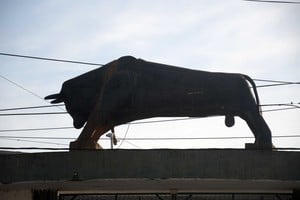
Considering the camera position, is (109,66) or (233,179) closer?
(233,179)

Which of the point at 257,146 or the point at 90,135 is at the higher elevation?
the point at 90,135

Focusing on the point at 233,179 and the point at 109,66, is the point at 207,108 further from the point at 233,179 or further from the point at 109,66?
the point at 109,66

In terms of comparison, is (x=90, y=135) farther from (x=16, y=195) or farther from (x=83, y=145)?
(x=16, y=195)

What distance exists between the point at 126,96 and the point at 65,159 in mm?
2910

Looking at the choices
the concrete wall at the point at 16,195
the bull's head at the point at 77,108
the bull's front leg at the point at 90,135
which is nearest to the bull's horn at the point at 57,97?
the bull's head at the point at 77,108

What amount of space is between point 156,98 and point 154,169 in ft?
8.52

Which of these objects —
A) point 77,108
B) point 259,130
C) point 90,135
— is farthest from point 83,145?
point 259,130

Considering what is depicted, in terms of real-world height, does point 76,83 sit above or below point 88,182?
above

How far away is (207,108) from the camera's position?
15.6 metres

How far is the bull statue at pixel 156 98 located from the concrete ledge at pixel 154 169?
92 centimetres

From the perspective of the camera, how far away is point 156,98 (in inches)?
617

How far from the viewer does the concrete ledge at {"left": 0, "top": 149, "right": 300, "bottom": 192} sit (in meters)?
14.3

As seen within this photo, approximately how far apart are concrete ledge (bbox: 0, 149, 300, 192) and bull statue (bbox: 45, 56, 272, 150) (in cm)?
92

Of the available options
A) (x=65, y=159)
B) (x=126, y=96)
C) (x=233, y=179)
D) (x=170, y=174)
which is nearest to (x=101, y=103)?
(x=126, y=96)
